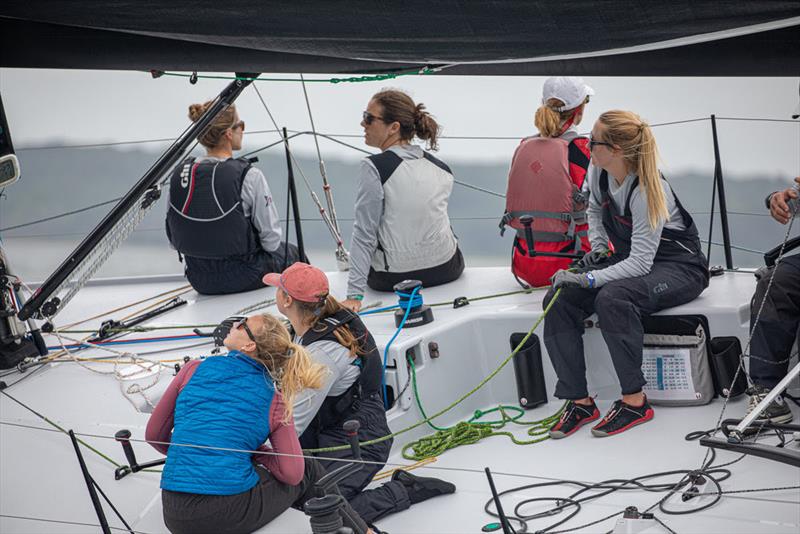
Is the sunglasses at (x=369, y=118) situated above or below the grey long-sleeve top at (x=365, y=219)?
above

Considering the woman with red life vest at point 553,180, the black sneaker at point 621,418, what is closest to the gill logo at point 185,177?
the woman with red life vest at point 553,180

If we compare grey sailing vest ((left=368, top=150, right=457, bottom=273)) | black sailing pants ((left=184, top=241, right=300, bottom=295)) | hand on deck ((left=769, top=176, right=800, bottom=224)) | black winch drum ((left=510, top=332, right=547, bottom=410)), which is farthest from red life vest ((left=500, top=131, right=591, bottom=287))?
black sailing pants ((left=184, top=241, right=300, bottom=295))

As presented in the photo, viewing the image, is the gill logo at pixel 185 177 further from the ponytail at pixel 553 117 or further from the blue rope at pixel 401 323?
the ponytail at pixel 553 117

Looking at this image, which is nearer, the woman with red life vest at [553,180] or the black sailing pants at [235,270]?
the woman with red life vest at [553,180]

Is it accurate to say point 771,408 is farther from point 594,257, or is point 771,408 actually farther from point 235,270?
point 235,270

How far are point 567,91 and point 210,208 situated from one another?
1260 millimetres

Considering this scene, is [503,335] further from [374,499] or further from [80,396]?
[80,396]

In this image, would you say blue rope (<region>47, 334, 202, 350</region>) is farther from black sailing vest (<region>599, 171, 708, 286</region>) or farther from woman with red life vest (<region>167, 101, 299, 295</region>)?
black sailing vest (<region>599, 171, 708, 286</region>)

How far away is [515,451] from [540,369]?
0.36 m

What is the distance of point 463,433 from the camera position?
2.78 meters

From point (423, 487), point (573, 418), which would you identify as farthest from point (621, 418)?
point (423, 487)

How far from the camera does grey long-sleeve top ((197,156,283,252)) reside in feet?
11.4

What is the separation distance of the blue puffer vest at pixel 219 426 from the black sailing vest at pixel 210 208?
143cm

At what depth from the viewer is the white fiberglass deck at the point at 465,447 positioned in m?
2.20
